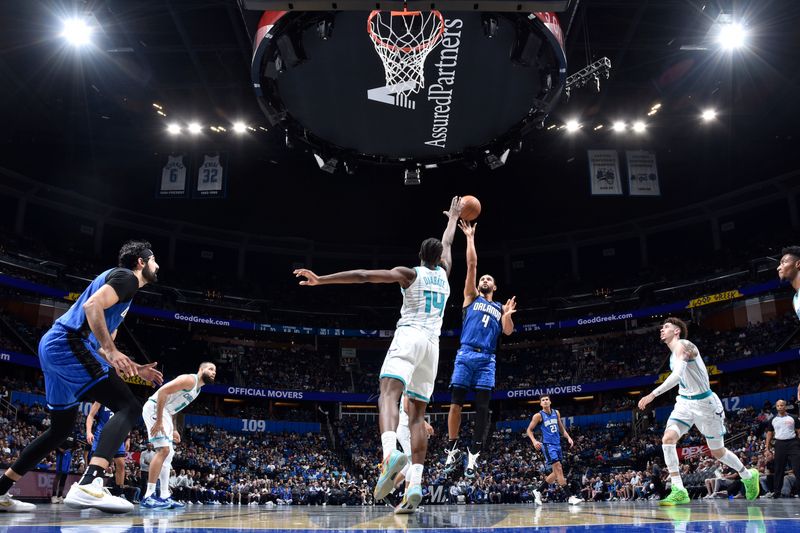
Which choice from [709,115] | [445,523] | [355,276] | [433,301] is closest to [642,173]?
[709,115]

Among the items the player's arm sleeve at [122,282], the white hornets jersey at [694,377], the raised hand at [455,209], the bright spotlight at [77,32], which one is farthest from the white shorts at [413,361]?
the bright spotlight at [77,32]

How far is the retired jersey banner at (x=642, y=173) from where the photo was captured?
20422mm

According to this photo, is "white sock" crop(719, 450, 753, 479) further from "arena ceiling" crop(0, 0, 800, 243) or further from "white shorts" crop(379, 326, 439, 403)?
"arena ceiling" crop(0, 0, 800, 243)

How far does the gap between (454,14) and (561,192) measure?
18.0 metres

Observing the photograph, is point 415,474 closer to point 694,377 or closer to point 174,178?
point 694,377

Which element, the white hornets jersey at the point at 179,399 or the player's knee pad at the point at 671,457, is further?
the white hornets jersey at the point at 179,399

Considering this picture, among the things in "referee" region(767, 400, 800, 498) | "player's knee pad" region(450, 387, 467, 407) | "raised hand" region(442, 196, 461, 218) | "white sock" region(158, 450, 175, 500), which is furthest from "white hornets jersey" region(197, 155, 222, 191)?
"referee" region(767, 400, 800, 498)

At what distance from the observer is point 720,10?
48.2ft

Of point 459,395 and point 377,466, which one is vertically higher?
point 459,395

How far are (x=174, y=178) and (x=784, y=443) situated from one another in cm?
1826

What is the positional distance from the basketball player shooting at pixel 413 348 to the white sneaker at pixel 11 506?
3.11m

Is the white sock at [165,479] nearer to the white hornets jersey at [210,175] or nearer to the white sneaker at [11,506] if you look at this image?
the white sneaker at [11,506]

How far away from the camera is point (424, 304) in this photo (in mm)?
4965

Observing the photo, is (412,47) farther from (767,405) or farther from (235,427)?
(235,427)
